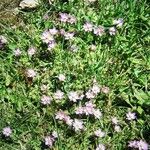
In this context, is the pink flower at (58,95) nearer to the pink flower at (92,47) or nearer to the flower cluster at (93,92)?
the flower cluster at (93,92)

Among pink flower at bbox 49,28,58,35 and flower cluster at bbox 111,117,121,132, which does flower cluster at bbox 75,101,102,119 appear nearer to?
flower cluster at bbox 111,117,121,132

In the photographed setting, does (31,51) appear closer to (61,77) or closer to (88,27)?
(61,77)

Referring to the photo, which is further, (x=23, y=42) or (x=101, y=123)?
(x=23, y=42)

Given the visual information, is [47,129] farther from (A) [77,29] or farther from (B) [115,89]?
(A) [77,29]

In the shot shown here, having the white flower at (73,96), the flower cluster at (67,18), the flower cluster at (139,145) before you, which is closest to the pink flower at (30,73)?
the white flower at (73,96)

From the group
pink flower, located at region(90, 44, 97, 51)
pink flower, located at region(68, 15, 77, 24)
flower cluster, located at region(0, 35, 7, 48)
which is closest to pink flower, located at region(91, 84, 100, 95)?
pink flower, located at region(90, 44, 97, 51)

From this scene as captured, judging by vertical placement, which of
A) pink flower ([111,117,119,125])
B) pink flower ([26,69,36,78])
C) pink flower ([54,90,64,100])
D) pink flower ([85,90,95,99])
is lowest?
pink flower ([111,117,119,125])

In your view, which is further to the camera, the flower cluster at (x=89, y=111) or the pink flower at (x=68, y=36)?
the pink flower at (x=68, y=36)

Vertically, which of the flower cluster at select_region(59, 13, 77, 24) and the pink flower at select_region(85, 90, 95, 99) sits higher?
the flower cluster at select_region(59, 13, 77, 24)

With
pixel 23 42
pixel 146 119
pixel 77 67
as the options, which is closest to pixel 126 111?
pixel 146 119
